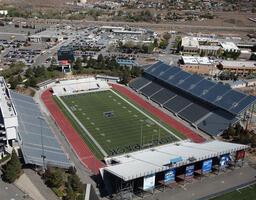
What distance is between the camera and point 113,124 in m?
60.2

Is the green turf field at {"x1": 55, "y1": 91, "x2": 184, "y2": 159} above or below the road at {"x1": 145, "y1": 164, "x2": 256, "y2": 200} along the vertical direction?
above

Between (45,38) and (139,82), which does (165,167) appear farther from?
(45,38)

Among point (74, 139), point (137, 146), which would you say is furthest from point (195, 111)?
point (74, 139)

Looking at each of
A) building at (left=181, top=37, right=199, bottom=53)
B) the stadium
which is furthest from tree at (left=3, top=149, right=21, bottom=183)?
building at (left=181, top=37, right=199, bottom=53)

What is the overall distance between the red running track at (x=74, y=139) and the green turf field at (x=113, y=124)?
3.46ft

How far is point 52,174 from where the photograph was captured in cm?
3862

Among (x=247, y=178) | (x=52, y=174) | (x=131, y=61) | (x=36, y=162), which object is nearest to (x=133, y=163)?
(x=52, y=174)

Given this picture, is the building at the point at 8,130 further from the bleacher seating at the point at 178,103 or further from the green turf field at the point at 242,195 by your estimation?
the bleacher seating at the point at 178,103

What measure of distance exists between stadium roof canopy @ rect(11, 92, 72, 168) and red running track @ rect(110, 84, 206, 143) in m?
24.5

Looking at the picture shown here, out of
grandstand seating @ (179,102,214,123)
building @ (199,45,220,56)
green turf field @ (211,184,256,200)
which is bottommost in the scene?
green turf field @ (211,184,256,200)

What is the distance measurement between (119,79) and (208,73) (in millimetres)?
31826

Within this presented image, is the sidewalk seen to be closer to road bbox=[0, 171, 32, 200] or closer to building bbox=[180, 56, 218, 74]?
road bbox=[0, 171, 32, 200]

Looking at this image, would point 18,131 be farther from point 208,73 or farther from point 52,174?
point 208,73

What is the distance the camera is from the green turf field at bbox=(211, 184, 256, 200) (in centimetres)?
3875
